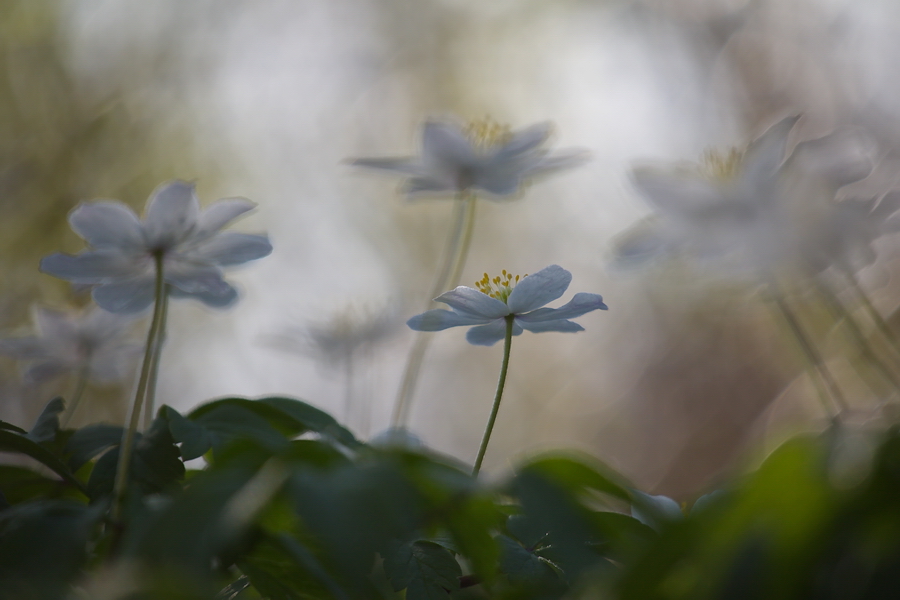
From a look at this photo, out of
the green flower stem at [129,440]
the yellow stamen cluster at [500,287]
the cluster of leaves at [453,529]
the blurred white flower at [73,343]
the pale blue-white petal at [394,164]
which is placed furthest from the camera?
the pale blue-white petal at [394,164]

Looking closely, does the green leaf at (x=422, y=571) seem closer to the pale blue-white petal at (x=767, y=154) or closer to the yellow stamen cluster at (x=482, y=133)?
the pale blue-white petal at (x=767, y=154)

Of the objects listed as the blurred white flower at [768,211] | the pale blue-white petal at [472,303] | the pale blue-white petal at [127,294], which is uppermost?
the blurred white flower at [768,211]

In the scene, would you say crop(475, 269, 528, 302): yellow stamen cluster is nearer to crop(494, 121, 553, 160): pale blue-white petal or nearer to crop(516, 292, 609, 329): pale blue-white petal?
crop(516, 292, 609, 329): pale blue-white petal

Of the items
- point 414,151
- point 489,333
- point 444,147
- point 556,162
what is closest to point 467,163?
point 444,147

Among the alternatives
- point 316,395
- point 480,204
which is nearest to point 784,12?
point 480,204

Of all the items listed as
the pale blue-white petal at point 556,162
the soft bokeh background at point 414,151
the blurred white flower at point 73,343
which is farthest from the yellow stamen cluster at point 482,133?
the soft bokeh background at point 414,151

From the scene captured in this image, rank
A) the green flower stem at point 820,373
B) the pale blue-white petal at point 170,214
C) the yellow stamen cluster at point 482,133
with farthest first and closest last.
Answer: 1. the yellow stamen cluster at point 482,133
2. the pale blue-white petal at point 170,214
3. the green flower stem at point 820,373

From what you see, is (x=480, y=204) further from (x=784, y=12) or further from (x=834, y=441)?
(x=834, y=441)
